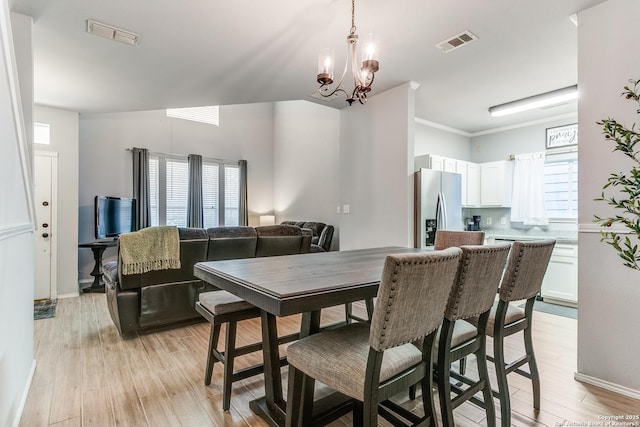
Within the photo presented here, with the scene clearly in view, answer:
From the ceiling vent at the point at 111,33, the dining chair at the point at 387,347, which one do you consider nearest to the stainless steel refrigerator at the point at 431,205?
the dining chair at the point at 387,347

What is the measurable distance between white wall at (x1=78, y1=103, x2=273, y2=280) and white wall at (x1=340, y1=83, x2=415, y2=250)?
12.4 ft

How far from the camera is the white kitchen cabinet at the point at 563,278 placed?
395cm

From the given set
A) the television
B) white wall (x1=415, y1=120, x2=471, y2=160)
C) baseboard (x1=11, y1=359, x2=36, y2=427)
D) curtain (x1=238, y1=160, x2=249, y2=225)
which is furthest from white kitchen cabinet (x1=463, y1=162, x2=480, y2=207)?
the television

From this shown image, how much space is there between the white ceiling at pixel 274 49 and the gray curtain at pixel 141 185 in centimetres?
201

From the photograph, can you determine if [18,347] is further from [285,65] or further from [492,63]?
[492,63]

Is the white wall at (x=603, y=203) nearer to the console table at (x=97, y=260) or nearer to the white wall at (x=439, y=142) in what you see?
the white wall at (x=439, y=142)

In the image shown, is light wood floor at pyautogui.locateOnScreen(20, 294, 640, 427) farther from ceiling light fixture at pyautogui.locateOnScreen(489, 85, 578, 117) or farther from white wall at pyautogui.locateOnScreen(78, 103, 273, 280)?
white wall at pyautogui.locateOnScreen(78, 103, 273, 280)

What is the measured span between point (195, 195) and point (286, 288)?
6144 millimetres

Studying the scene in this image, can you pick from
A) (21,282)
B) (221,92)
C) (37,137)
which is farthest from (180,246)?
(37,137)

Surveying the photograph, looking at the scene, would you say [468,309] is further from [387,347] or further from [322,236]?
[322,236]

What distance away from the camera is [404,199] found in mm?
3738

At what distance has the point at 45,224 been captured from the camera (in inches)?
168

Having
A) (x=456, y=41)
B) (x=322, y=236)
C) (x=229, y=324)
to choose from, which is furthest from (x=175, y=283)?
(x=456, y=41)

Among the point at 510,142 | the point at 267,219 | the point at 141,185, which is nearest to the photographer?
the point at 510,142
